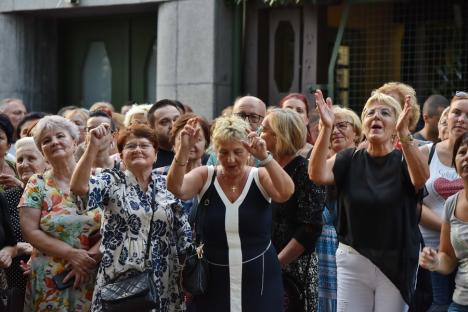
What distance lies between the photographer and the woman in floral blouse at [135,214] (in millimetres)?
5430

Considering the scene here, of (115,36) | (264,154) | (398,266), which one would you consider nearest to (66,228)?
(264,154)

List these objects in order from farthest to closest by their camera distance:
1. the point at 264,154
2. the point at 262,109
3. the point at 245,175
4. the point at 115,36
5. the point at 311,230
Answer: the point at 115,36, the point at 262,109, the point at 311,230, the point at 245,175, the point at 264,154

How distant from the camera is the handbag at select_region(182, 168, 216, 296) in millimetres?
5332

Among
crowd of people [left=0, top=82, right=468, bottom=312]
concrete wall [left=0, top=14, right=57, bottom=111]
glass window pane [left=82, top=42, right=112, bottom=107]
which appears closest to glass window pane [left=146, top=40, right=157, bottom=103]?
glass window pane [left=82, top=42, right=112, bottom=107]

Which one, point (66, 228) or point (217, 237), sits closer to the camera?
point (217, 237)

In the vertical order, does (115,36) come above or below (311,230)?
above

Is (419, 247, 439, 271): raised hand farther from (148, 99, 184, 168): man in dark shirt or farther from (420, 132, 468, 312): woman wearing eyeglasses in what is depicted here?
(148, 99, 184, 168): man in dark shirt

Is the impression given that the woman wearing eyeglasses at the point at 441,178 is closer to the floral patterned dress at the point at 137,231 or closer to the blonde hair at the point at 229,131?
the blonde hair at the point at 229,131

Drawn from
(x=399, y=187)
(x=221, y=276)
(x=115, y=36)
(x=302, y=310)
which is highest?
(x=115, y=36)

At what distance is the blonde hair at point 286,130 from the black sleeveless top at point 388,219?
2.06ft

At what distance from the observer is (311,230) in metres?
5.97

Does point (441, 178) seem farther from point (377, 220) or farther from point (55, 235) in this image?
point (55, 235)

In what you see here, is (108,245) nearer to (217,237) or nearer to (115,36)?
(217,237)

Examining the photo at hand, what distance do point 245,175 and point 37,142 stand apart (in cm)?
161
